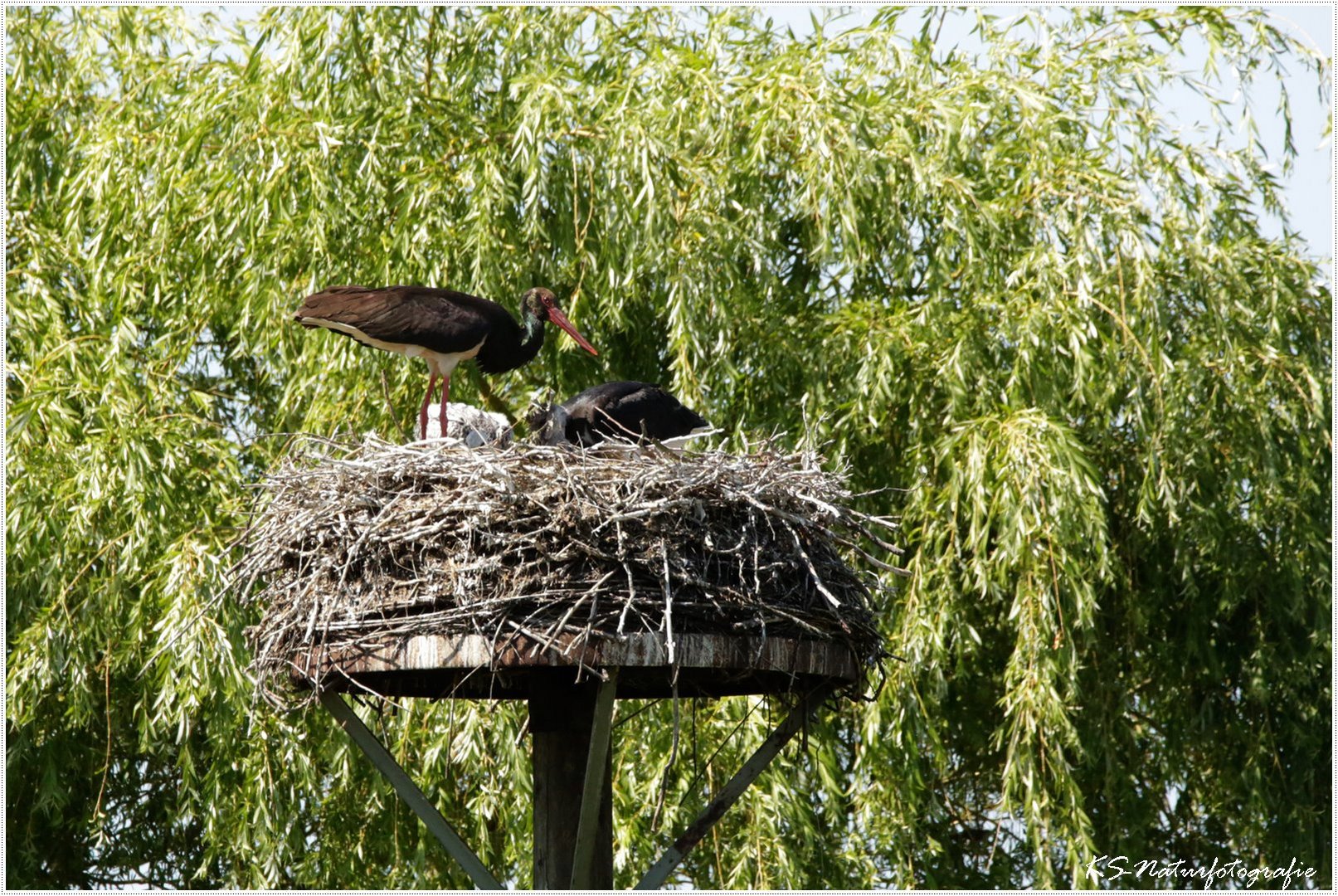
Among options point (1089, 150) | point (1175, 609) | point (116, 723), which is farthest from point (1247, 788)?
point (116, 723)

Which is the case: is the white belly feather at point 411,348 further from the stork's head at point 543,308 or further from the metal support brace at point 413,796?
the metal support brace at point 413,796

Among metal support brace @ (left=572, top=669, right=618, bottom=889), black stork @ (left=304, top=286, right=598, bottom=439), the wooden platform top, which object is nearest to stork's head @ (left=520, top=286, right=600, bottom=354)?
black stork @ (left=304, top=286, right=598, bottom=439)

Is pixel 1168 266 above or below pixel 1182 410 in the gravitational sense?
above

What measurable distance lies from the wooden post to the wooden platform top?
6 cm

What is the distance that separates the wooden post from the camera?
4.97 metres

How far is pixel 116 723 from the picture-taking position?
803 cm

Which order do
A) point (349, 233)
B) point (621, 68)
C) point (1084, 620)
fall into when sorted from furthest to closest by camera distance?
1. point (621, 68)
2. point (349, 233)
3. point (1084, 620)

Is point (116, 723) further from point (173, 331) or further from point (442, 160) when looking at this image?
point (442, 160)

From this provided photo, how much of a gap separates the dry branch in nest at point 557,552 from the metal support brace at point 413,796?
8.2 inches

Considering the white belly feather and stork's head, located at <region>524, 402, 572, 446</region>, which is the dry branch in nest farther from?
the white belly feather

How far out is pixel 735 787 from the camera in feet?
16.6

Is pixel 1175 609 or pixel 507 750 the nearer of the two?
pixel 507 750

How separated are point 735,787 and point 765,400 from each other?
10.8 ft

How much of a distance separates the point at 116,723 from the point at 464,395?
214 centimetres
